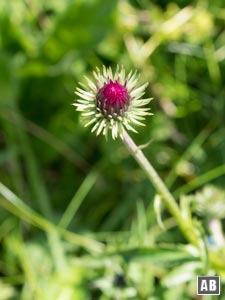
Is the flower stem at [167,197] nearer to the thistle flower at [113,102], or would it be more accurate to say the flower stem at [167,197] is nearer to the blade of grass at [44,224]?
the thistle flower at [113,102]

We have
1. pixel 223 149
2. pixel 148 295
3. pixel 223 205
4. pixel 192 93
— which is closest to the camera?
pixel 148 295

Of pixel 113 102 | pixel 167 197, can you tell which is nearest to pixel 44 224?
pixel 167 197

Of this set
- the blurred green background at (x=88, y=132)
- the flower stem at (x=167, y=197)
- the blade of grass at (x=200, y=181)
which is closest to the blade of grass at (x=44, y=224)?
the blurred green background at (x=88, y=132)

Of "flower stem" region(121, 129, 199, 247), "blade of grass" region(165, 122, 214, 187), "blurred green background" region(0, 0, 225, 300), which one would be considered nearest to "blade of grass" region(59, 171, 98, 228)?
"blurred green background" region(0, 0, 225, 300)

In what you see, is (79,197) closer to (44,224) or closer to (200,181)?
(44,224)

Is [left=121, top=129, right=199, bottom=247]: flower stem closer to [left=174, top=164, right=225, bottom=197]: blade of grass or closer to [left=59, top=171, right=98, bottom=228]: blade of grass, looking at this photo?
[left=174, top=164, right=225, bottom=197]: blade of grass

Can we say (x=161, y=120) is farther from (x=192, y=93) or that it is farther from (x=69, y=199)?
(x=69, y=199)

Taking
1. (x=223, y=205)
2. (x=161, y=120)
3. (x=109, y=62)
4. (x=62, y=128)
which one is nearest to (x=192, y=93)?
(x=161, y=120)
